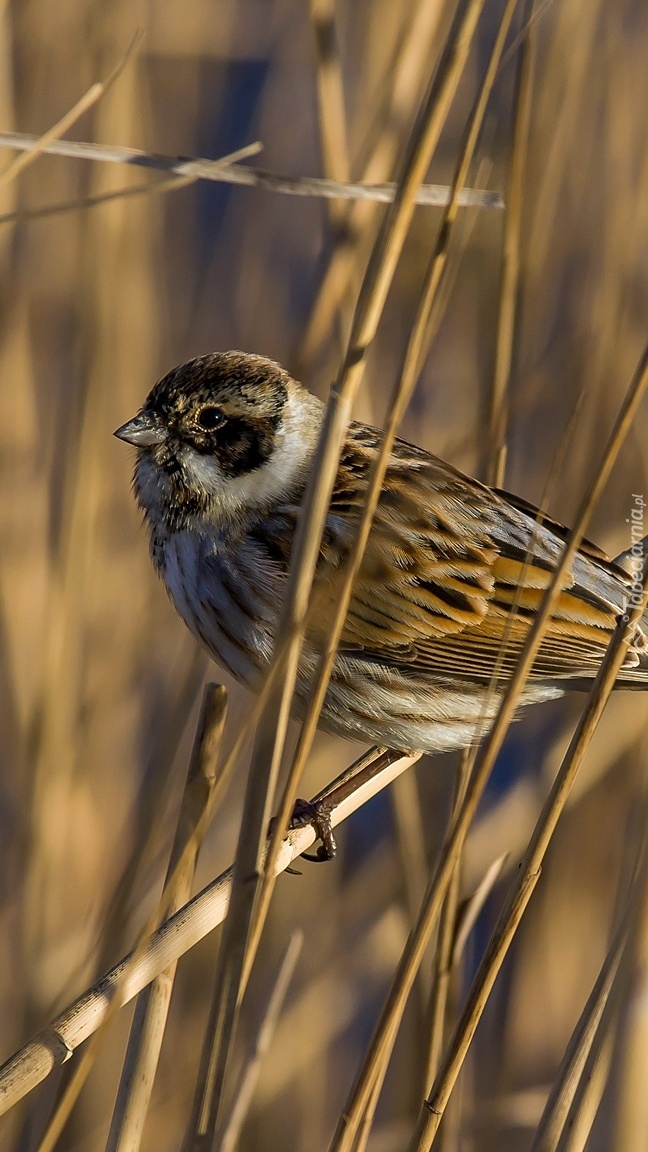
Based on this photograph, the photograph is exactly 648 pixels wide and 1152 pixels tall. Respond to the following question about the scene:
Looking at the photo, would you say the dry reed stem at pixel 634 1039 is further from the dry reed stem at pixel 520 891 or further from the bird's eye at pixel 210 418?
the bird's eye at pixel 210 418

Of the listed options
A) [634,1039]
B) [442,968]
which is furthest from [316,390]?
[634,1039]

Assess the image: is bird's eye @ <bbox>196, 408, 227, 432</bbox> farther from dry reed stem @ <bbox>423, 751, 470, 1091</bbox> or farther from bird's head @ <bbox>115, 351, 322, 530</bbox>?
dry reed stem @ <bbox>423, 751, 470, 1091</bbox>

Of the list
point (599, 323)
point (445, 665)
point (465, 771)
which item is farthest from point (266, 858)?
point (599, 323)

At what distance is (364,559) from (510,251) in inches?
28.4

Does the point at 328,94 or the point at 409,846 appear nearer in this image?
the point at 328,94

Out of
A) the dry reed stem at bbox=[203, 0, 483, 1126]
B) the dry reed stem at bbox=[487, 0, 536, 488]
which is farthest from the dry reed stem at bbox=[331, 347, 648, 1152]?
the dry reed stem at bbox=[487, 0, 536, 488]

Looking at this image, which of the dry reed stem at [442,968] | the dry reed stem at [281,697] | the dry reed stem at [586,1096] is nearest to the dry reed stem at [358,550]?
the dry reed stem at [281,697]

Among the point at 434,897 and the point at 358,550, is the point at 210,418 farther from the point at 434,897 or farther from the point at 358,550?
the point at 434,897

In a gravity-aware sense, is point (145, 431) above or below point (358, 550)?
above

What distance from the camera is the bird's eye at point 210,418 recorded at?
260 cm

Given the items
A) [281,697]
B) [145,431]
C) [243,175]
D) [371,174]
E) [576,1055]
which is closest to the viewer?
[281,697]

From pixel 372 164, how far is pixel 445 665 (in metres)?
1.03

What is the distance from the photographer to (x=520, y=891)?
1.66 m

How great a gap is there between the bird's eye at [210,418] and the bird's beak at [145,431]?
3.2 inches
